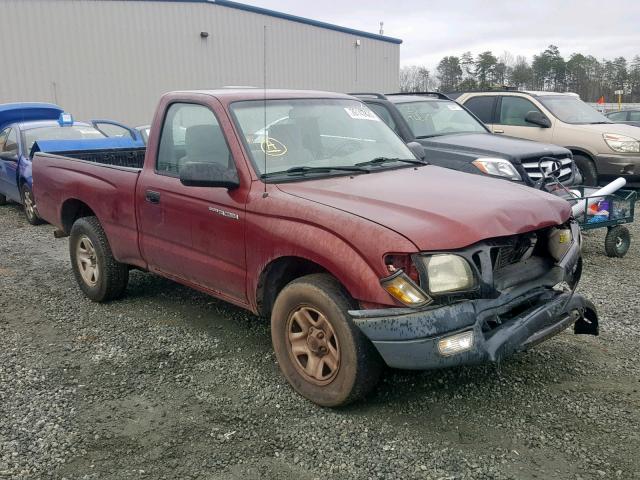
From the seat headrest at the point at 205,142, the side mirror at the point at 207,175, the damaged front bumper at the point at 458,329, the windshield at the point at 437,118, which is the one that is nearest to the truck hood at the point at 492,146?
the windshield at the point at 437,118

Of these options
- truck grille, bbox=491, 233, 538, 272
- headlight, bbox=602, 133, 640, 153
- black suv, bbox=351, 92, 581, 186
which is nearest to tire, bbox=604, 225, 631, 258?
black suv, bbox=351, 92, 581, 186

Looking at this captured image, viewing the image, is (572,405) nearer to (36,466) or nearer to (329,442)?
(329,442)

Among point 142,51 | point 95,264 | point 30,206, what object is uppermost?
point 142,51

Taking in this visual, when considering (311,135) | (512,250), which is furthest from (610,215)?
(311,135)

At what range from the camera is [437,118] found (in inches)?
341

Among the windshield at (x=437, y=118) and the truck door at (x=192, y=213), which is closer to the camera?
the truck door at (x=192, y=213)

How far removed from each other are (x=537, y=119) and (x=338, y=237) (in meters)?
8.03

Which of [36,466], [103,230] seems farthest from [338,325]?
[103,230]

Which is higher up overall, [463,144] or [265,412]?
[463,144]

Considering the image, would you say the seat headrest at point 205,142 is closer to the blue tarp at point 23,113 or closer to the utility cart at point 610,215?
the utility cart at point 610,215

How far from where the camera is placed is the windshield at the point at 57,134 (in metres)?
10.1

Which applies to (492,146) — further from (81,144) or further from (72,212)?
(81,144)

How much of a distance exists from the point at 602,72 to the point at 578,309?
5418 centimetres

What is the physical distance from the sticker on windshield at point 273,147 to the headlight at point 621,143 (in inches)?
303
